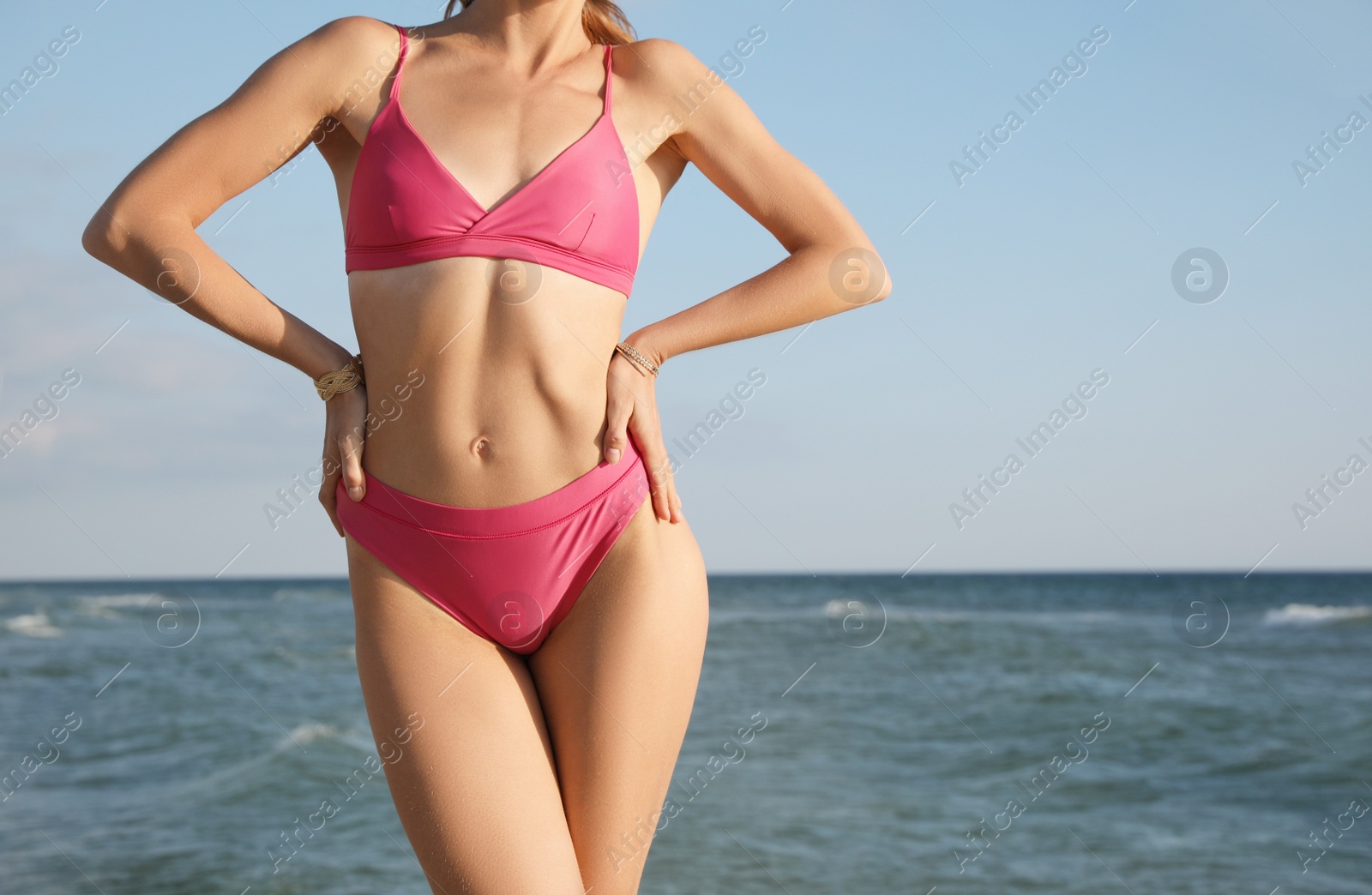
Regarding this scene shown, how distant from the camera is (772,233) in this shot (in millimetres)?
2184

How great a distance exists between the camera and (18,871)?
759cm

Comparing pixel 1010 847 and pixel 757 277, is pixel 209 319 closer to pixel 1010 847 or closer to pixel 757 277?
pixel 757 277

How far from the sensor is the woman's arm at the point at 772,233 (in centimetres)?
208

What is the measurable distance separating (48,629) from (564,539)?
2872cm

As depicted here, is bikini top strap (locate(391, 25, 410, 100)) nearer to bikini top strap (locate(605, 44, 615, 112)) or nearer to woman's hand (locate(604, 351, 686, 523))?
bikini top strap (locate(605, 44, 615, 112))

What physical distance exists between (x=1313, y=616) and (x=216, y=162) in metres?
33.6

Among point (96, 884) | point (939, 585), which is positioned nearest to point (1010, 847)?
point (96, 884)

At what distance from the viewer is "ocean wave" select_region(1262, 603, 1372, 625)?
92.2 ft

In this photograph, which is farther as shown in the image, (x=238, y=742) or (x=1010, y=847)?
(x=238, y=742)

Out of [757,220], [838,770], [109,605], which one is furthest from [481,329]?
[109,605]

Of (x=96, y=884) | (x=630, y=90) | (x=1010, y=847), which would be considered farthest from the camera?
(x=1010, y=847)

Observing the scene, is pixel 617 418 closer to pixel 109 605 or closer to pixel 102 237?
pixel 102 237

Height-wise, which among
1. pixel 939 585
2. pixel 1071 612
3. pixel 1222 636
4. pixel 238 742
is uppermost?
pixel 238 742

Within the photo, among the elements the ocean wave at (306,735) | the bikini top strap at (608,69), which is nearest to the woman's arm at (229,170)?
the bikini top strap at (608,69)
